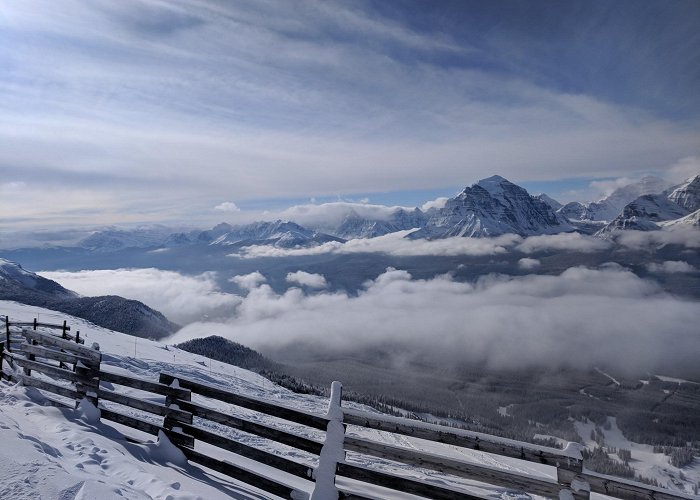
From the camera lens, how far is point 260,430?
322 inches

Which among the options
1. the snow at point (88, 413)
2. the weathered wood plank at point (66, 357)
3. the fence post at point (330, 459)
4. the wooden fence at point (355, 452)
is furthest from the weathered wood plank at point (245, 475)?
the weathered wood plank at point (66, 357)

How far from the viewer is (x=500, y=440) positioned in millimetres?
6836

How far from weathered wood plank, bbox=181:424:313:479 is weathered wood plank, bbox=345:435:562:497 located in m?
1.07

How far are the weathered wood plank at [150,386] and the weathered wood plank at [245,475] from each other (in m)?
1.32

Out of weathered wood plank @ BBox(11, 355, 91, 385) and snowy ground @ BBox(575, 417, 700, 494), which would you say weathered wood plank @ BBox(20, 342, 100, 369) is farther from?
snowy ground @ BBox(575, 417, 700, 494)

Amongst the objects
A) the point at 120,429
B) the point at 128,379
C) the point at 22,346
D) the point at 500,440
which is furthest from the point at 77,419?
the point at 500,440

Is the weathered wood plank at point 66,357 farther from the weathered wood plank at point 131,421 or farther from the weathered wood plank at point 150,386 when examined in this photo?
the weathered wood plank at point 131,421

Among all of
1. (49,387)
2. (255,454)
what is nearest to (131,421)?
(49,387)

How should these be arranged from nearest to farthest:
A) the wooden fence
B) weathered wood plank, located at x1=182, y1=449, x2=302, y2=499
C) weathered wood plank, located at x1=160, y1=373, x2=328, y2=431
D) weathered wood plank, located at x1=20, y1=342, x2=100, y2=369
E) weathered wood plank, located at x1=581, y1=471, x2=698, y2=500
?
weathered wood plank, located at x1=581, y1=471, x2=698, y2=500, the wooden fence, weathered wood plank, located at x1=160, y1=373, x2=328, y2=431, weathered wood plank, located at x1=182, y1=449, x2=302, y2=499, weathered wood plank, located at x1=20, y1=342, x2=100, y2=369

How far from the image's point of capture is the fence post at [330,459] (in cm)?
726

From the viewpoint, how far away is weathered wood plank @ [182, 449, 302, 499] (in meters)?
7.78

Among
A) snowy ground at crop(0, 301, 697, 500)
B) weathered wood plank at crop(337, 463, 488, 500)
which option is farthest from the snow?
weathered wood plank at crop(337, 463, 488, 500)

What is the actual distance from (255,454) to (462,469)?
4.12 meters

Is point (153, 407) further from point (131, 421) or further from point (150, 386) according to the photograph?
point (131, 421)
